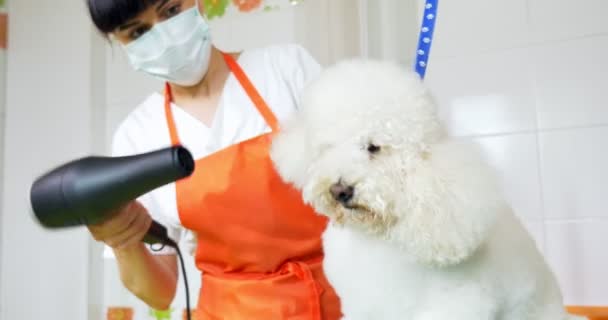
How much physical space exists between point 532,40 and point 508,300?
0.84 meters

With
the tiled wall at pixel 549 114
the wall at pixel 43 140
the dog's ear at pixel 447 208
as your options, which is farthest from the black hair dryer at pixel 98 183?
the wall at pixel 43 140

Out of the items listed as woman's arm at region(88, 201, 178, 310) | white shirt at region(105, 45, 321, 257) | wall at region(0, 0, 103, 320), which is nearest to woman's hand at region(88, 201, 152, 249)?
woman's arm at region(88, 201, 178, 310)

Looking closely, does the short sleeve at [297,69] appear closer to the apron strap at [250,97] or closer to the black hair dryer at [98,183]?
the apron strap at [250,97]

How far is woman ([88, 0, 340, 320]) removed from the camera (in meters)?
0.85

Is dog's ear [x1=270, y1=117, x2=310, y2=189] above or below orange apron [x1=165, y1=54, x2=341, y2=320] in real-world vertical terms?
above

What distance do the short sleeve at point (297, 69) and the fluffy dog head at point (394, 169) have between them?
8.7 inches

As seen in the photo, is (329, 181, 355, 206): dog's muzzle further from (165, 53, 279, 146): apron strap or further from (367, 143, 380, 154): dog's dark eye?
(165, 53, 279, 146): apron strap

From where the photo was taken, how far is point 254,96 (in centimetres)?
92

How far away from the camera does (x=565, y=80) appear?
1273 mm

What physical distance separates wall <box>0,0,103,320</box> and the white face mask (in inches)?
35.6

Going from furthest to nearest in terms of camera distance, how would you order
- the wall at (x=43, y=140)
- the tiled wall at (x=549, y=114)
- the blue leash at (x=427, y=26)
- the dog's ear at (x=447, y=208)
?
1. the wall at (x=43, y=140)
2. the tiled wall at (x=549, y=114)
3. the blue leash at (x=427, y=26)
4. the dog's ear at (x=447, y=208)

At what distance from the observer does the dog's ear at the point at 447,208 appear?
0.59m

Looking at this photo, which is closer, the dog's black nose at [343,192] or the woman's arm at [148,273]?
the dog's black nose at [343,192]

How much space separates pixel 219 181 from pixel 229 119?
0.41 ft
